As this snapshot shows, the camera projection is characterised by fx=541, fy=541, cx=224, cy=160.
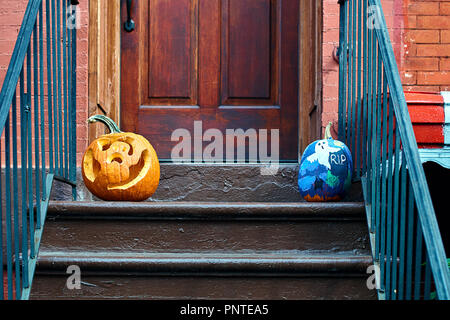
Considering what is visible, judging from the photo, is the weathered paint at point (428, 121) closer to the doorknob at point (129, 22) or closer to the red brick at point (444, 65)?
the red brick at point (444, 65)

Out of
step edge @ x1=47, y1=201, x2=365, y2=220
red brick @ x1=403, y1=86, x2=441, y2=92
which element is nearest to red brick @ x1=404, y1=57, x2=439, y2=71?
red brick @ x1=403, y1=86, x2=441, y2=92

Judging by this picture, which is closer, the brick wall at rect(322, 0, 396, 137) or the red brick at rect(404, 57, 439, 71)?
the brick wall at rect(322, 0, 396, 137)

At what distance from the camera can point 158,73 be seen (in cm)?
347

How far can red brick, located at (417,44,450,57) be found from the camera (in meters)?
3.24

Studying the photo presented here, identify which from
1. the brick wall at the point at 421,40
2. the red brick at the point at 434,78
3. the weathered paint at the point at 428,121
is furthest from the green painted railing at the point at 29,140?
the red brick at the point at 434,78

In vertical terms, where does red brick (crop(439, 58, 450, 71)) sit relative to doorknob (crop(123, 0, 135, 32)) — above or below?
below

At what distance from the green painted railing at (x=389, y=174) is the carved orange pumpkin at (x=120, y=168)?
986mm

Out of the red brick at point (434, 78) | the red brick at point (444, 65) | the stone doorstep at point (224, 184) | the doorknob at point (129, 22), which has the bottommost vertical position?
the stone doorstep at point (224, 184)

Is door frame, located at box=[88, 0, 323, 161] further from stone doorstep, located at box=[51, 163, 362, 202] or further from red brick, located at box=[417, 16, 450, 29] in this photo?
red brick, located at box=[417, 16, 450, 29]

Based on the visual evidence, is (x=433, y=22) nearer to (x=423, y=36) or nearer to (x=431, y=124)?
(x=423, y=36)

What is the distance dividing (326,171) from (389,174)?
477mm

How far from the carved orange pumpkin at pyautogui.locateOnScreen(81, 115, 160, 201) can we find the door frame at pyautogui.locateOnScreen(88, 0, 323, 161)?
0.62 m

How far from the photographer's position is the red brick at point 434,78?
3.24 metres
